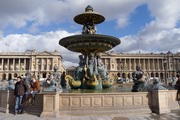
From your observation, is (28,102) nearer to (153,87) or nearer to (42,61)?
(153,87)

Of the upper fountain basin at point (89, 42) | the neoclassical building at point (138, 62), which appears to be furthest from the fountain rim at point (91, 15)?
the neoclassical building at point (138, 62)

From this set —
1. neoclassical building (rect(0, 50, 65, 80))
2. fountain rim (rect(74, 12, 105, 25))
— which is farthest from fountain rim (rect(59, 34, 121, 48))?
neoclassical building (rect(0, 50, 65, 80))

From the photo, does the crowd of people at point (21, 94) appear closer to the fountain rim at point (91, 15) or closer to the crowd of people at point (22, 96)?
the crowd of people at point (22, 96)

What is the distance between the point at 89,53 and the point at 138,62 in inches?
3517

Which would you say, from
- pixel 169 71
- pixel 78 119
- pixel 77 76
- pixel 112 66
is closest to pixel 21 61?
pixel 112 66

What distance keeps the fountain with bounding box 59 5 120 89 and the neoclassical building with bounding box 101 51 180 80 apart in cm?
8317

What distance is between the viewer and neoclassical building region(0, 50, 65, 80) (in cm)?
9600

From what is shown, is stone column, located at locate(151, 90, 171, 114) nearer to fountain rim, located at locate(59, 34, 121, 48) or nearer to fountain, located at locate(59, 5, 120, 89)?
fountain, located at locate(59, 5, 120, 89)

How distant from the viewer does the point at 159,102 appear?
7.86 m

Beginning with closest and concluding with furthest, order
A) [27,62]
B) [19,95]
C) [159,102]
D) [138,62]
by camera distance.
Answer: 1. [159,102]
2. [19,95]
3. [27,62]
4. [138,62]

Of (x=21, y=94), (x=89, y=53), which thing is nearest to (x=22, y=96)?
(x=21, y=94)

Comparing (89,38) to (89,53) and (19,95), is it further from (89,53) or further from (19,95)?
(19,95)

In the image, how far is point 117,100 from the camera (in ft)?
25.7

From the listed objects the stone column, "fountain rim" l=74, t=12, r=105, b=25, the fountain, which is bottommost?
the stone column
